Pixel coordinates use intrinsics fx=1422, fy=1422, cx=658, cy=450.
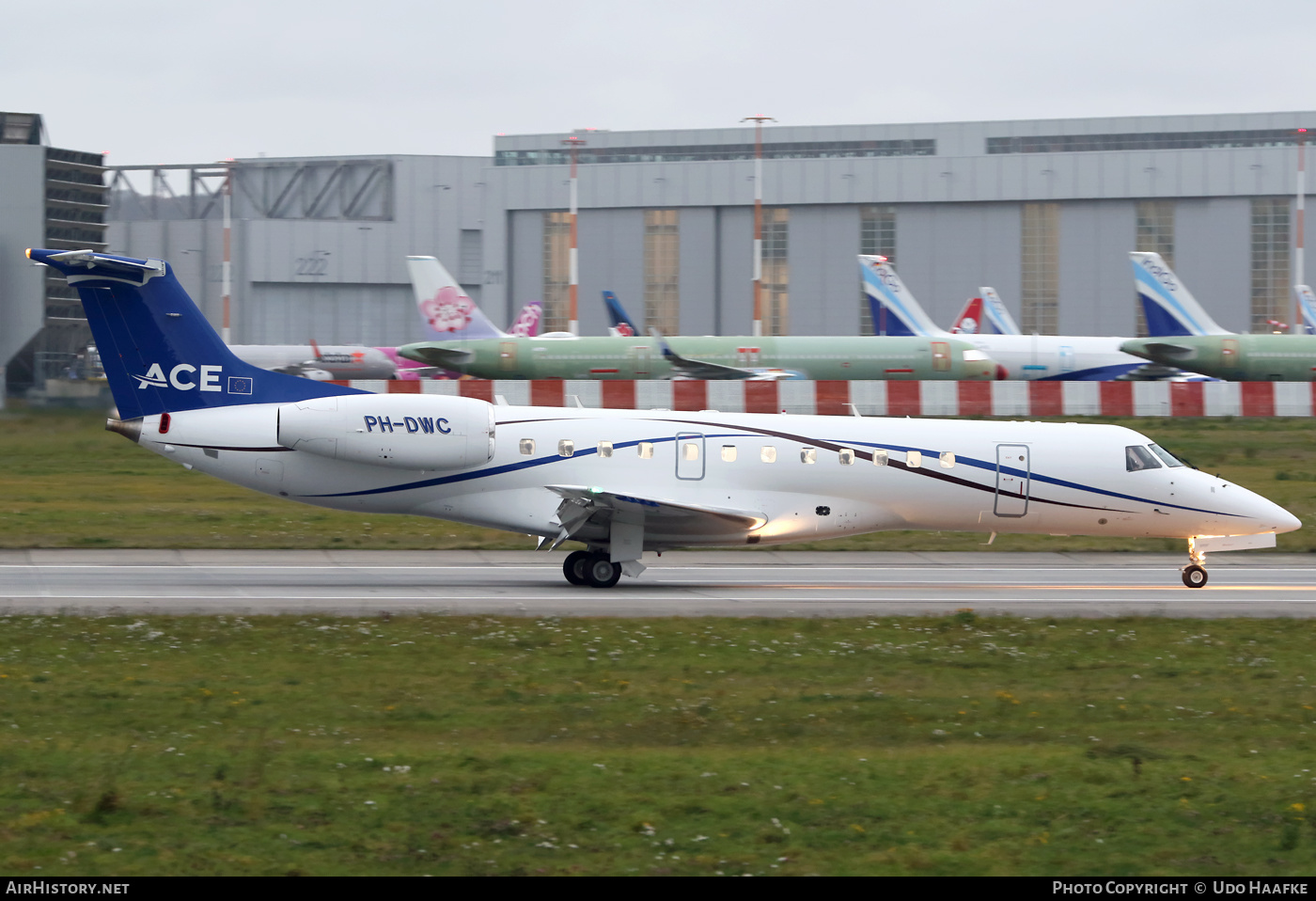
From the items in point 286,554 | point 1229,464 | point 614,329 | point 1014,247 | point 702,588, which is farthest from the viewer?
point 1014,247

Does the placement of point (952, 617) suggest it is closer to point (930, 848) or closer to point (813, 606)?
point (813, 606)

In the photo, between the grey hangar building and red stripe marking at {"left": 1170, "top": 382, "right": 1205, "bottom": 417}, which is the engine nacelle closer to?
red stripe marking at {"left": 1170, "top": 382, "right": 1205, "bottom": 417}

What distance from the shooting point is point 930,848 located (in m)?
9.76

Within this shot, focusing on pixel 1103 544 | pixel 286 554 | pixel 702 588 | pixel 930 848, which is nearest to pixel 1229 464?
pixel 1103 544

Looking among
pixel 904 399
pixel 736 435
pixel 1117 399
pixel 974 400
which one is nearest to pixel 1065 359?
pixel 1117 399

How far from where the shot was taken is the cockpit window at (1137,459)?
23156mm

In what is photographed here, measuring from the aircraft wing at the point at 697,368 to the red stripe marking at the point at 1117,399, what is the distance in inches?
645

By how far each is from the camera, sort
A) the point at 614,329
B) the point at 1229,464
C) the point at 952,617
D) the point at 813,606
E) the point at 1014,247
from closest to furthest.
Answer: the point at 952,617, the point at 813,606, the point at 1229,464, the point at 614,329, the point at 1014,247

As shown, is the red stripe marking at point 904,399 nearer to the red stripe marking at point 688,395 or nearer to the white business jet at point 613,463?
the red stripe marking at point 688,395

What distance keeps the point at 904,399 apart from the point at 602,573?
80.5ft

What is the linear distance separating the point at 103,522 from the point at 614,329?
44399 mm

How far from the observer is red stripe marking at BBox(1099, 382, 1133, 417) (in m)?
46.3

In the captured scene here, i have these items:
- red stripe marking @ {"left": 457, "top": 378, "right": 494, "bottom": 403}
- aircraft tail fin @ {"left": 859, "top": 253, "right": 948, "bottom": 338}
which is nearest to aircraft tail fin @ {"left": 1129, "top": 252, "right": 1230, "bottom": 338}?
aircraft tail fin @ {"left": 859, "top": 253, "right": 948, "bottom": 338}

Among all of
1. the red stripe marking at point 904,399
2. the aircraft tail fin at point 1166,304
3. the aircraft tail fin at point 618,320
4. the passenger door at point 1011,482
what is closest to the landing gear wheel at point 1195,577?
Result: the passenger door at point 1011,482
